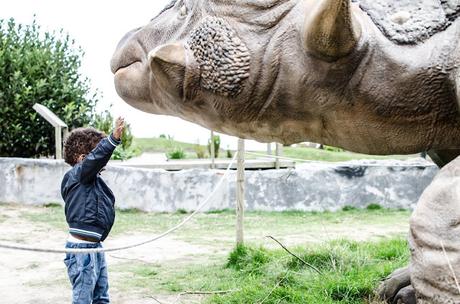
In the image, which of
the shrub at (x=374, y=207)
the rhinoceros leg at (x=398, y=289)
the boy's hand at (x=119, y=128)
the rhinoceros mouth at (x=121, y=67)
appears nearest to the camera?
the rhinoceros mouth at (x=121, y=67)

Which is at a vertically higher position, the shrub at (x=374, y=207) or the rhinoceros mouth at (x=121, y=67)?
the rhinoceros mouth at (x=121, y=67)

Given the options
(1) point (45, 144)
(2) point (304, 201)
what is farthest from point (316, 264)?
(1) point (45, 144)

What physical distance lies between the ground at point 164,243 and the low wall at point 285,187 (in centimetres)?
18

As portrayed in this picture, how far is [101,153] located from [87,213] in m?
0.30

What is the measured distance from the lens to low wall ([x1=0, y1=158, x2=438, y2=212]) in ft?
25.0

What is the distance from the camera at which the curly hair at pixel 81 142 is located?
3.16m

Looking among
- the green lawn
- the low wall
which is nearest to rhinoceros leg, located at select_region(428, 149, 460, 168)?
the low wall

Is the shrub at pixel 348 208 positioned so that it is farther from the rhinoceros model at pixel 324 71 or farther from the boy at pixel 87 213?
the rhinoceros model at pixel 324 71

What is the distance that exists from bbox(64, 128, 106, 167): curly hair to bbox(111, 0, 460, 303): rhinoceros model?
4.46 ft

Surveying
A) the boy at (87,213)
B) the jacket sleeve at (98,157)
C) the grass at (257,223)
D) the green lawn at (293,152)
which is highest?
the jacket sleeve at (98,157)

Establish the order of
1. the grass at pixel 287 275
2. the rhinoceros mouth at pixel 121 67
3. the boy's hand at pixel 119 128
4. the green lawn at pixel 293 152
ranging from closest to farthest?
the rhinoceros mouth at pixel 121 67, the boy's hand at pixel 119 128, the grass at pixel 287 275, the green lawn at pixel 293 152

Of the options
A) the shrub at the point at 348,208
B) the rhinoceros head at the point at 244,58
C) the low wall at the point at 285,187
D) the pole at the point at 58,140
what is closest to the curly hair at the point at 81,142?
the rhinoceros head at the point at 244,58

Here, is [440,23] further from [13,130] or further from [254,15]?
[13,130]

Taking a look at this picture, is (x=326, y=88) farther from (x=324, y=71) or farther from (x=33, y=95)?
(x=33, y=95)
